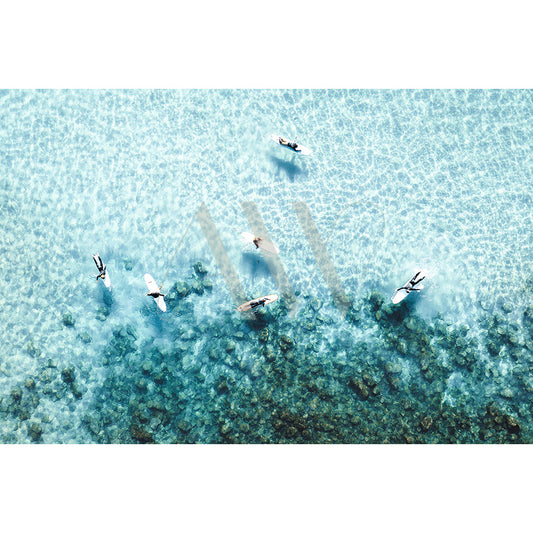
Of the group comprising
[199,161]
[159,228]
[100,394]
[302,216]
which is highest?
[199,161]

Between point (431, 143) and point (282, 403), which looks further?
point (431, 143)

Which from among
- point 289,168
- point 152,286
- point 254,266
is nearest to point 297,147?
point 289,168

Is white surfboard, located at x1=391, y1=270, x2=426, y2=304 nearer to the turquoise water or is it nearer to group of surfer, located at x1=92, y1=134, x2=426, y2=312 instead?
group of surfer, located at x1=92, y1=134, x2=426, y2=312

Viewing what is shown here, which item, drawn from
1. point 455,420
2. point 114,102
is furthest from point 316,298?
point 114,102

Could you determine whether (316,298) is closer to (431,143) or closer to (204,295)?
(204,295)

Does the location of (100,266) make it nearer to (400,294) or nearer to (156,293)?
(156,293)

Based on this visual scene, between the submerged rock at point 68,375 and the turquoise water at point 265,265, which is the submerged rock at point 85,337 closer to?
the turquoise water at point 265,265

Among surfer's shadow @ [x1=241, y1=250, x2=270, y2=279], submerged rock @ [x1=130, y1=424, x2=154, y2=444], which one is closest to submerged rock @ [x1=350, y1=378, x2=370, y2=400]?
surfer's shadow @ [x1=241, y1=250, x2=270, y2=279]
